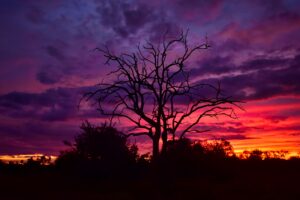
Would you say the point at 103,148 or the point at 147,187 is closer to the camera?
the point at 147,187

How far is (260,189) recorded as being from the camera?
24.0 meters

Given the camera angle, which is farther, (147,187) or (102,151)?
(102,151)

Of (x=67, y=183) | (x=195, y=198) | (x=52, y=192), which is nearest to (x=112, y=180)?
(x=67, y=183)

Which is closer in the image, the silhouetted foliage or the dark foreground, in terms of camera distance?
the dark foreground

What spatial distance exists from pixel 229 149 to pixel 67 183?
1920 cm

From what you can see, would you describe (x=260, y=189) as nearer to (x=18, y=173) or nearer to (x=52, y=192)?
(x=52, y=192)

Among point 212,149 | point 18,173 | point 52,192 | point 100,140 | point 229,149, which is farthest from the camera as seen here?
point 229,149

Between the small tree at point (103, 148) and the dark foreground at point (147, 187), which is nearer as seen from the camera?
the dark foreground at point (147, 187)

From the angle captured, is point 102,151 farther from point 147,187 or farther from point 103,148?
point 147,187

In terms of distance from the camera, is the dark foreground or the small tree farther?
the small tree

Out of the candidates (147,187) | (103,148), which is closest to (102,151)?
(103,148)

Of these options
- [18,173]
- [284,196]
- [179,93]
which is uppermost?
[179,93]

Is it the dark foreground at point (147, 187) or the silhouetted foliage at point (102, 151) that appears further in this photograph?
the silhouetted foliage at point (102, 151)

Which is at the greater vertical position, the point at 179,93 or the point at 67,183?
the point at 179,93
